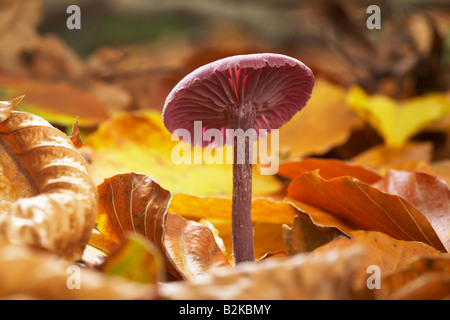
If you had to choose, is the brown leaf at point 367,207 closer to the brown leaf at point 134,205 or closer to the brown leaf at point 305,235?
the brown leaf at point 305,235

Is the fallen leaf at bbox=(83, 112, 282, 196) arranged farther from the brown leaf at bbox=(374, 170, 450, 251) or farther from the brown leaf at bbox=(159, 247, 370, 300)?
the brown leaf at bbox=(159, 247, 370, 300)

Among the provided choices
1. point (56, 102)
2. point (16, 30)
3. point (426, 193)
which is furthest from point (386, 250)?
point (16, 30)

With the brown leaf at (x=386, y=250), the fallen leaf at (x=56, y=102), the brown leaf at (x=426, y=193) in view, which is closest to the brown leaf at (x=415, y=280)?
the brown leaf at (x=386, y=250)

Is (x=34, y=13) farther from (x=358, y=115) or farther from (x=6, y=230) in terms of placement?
(x=6, y=230)

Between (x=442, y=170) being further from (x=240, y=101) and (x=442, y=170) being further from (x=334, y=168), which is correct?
(x=240, y=101)

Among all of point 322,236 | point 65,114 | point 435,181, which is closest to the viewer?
point 322,236

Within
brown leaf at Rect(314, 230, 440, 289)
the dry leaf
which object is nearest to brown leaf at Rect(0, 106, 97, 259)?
the dry leaf

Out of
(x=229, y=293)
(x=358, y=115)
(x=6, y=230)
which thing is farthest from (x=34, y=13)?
(x=229, y=293)
